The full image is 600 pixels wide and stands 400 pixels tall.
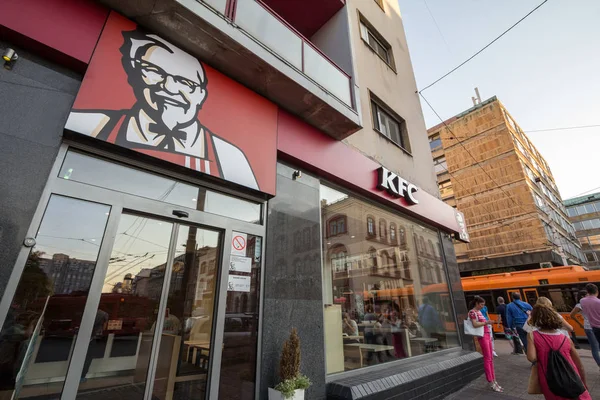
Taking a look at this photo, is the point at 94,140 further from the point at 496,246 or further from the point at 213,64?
the point at 496,246

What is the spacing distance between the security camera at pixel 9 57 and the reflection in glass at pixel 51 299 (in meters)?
1.52

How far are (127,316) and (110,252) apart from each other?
0.76 metres

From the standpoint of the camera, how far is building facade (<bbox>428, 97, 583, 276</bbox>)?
84.4 ft

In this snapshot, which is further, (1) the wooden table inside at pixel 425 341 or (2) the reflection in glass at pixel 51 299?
(1) the wooden table inside at pixel 425 341

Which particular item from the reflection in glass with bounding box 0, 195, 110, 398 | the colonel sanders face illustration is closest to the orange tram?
the colonel sanders face illustration

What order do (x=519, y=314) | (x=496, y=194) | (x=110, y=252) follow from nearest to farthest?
1. (x=110, y=252)
2. (x=519, y=314)
3. (x=496, y=194)

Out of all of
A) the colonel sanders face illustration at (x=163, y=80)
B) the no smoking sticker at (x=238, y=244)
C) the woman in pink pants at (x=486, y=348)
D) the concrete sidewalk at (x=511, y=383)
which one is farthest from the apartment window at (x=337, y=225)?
the concrete sidewalk at (x=511, y=383)

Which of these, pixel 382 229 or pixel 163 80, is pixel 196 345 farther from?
pixel 382 229

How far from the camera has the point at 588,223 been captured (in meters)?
59.6

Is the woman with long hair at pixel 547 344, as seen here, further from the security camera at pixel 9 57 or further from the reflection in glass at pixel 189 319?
the security camera at pixel 9 57

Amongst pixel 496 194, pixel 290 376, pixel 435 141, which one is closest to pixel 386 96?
pixel 290 376

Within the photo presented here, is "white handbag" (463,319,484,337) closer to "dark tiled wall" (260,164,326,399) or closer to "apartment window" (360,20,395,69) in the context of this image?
"dark tiled wall" (260,164,326,399)

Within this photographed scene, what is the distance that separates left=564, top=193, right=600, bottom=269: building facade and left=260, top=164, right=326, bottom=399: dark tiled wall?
251ft

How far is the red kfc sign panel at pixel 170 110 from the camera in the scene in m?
3.19
